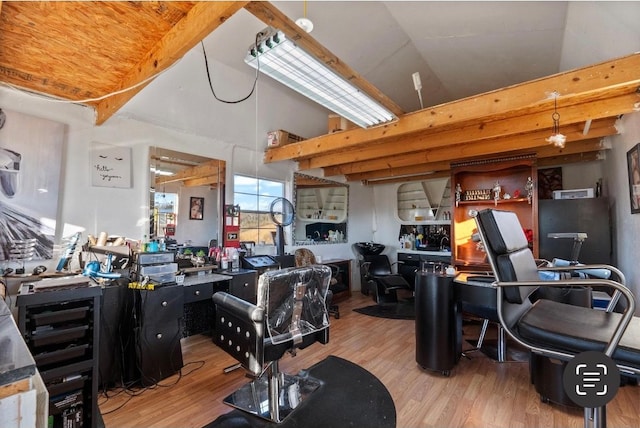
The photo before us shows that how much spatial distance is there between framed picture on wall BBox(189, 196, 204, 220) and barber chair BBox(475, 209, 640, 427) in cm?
298

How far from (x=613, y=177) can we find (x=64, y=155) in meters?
5.82

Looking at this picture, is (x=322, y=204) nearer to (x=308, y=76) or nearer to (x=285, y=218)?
(x=285, y=218)

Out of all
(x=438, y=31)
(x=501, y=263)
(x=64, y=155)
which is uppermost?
(x=438, y=31)

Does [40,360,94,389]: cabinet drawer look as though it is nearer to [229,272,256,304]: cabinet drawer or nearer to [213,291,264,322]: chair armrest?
[213,291,264,322]: chair armrest

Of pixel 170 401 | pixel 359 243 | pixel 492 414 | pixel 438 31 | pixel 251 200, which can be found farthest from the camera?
pixel 359 243

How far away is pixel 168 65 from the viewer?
1.88 m

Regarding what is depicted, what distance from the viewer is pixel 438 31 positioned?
120 inches

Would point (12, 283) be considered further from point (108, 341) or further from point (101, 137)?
point (101, 137)

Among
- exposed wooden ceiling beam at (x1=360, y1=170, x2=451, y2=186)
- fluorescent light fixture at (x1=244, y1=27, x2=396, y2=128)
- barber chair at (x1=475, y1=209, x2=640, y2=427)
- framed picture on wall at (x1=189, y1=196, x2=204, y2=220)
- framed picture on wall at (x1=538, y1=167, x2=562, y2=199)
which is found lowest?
barber chair at (x1=475, y1=209, x2=640, y2=427)

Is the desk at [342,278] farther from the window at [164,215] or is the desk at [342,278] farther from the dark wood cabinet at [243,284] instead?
the window at [164,215]

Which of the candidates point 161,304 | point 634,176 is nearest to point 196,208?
point 161,304

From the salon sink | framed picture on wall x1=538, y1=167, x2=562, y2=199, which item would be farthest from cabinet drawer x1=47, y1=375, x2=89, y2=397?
framed picture on wall x1=538, y1=167, x2=562, y2=199

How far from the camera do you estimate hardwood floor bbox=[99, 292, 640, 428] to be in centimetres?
183

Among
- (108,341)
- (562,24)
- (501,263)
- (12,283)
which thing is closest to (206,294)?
(108,341)
